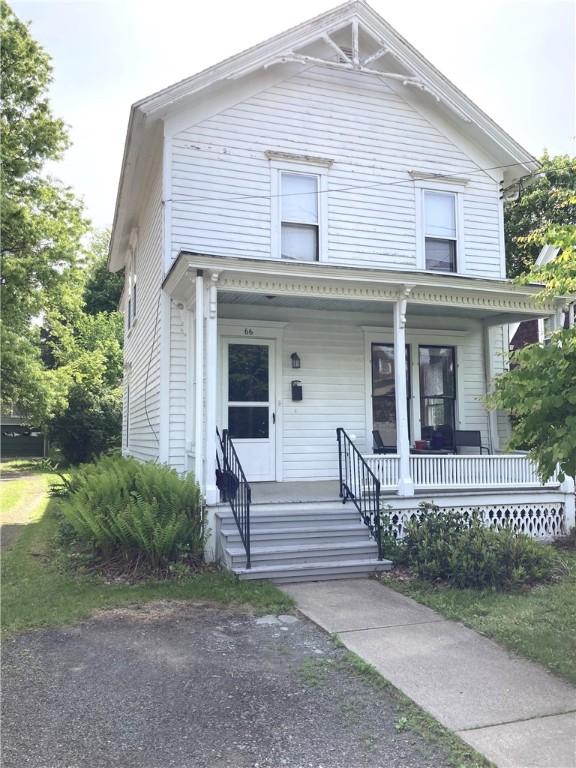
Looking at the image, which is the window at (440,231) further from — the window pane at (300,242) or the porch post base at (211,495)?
the porch post base at (211,495)

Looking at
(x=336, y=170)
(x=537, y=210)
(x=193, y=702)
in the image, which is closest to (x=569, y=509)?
(x=336, y=170)

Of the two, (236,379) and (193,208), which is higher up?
(193,208)

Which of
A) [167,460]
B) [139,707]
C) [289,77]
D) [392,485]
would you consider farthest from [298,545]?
[289,77]

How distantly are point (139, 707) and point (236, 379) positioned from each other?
637 cm

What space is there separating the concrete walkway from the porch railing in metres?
2.52

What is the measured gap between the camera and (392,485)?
338 inches

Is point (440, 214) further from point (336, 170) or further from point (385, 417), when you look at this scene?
point (385, 417)

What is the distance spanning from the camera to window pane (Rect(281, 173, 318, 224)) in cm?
1013

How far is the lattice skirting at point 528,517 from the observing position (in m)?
8.97

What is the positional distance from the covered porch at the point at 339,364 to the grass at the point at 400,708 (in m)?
3.56

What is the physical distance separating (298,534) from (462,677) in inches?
133

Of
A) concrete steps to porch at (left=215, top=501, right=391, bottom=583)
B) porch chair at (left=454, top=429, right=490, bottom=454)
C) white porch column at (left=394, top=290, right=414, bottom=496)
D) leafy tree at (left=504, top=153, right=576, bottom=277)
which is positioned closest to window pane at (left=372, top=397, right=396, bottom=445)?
porch chair at (left=454, top=429, right=490, bottom=454)

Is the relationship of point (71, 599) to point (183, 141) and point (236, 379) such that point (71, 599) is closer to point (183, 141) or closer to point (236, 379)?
point (236, 379)

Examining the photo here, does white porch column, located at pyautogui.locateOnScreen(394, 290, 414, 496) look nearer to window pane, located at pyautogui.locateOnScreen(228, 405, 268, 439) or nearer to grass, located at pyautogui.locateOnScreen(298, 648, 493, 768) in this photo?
window pane, located at pyautogui.locateOnScreen(228, 405, 268, 439)
